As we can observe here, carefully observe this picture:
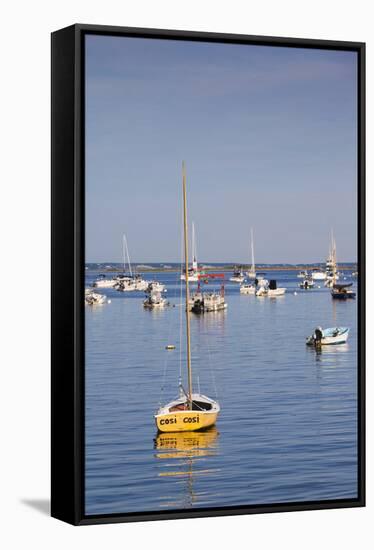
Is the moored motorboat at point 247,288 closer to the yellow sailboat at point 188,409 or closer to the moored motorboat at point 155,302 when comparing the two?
the yellow sailboat at point 188,409

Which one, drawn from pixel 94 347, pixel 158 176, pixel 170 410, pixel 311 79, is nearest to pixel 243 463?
pixel 170 410

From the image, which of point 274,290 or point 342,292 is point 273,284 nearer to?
point 274,290

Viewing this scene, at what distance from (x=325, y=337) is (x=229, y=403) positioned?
1.01m

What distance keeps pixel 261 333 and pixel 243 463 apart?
1.08 meters

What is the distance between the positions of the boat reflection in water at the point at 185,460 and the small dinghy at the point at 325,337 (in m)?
1.14

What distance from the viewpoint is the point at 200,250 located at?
41.1 feet

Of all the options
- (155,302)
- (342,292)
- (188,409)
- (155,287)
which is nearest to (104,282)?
(155,287)

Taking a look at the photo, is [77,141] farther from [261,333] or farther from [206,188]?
[261,333]

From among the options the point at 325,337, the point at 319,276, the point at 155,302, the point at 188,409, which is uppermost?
the point at 319,276

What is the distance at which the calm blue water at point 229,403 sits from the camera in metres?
12.2

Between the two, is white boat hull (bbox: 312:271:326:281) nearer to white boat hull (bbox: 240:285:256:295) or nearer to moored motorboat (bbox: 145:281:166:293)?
white boat hull (bbox: 240:285:256:295)

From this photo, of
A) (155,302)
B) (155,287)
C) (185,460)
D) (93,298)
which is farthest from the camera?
(155,302)

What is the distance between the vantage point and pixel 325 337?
12938mm

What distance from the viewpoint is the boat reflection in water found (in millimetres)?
12219
